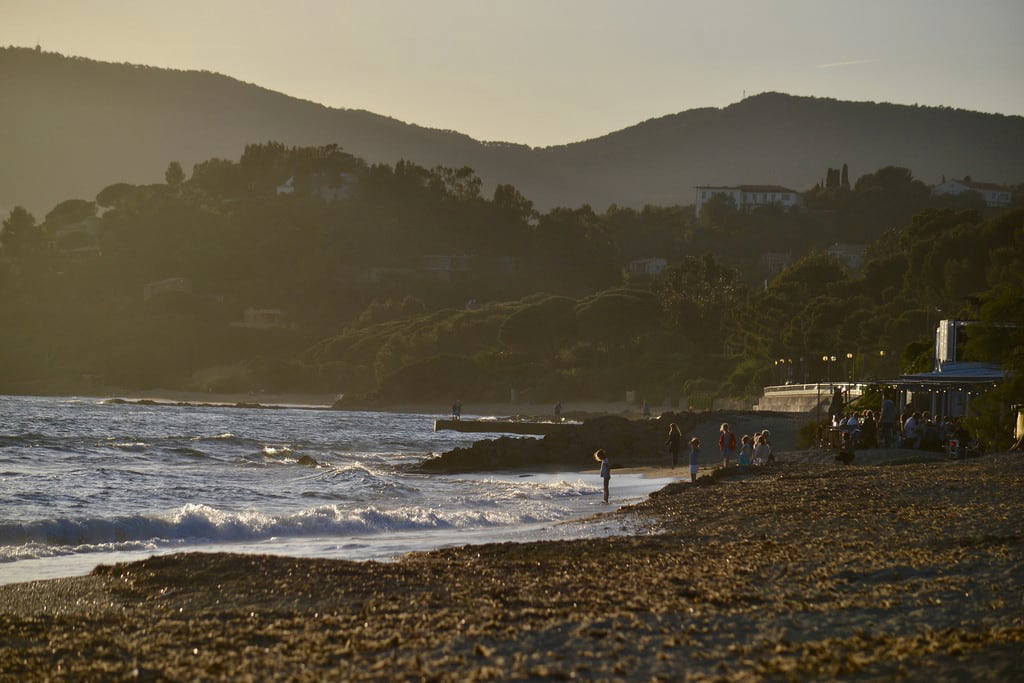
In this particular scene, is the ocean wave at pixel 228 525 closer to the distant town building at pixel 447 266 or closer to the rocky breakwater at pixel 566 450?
the rocky breakwater at pixel 566 450

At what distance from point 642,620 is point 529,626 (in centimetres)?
85

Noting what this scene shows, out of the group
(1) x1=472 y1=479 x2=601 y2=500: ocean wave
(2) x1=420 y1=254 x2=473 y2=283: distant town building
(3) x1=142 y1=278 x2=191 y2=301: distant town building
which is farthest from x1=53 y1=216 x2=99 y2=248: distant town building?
(1) x1=472 y1=479 x2=601 y2=500: ocean wave

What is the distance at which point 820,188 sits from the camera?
195125 mm

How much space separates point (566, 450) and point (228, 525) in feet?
69.8

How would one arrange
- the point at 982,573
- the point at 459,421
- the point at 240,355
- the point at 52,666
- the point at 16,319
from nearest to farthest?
1. the point at 52,666
2. the point at 982,573
3. the point at 459,421
4. the point at 240,355
5. the point at 16,319

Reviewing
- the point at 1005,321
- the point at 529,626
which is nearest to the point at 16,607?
the point at 529,626

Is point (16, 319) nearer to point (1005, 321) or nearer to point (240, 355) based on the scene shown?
point (240, 355)

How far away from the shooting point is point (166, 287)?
15238cm

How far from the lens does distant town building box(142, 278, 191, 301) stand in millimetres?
151375

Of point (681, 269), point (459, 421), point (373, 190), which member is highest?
point (373, 190)

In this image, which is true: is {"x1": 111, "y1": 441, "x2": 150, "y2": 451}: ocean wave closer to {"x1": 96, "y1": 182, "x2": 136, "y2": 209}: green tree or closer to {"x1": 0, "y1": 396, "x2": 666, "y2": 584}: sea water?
{"x1": 0, "y1": 396, "x2": 666, "y2": 584}: sea water

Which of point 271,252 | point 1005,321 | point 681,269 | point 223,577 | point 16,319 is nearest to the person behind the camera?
point 223,577

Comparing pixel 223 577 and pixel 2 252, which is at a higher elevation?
pixel 2 252

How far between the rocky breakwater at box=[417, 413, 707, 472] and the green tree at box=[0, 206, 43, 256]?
450 ft
